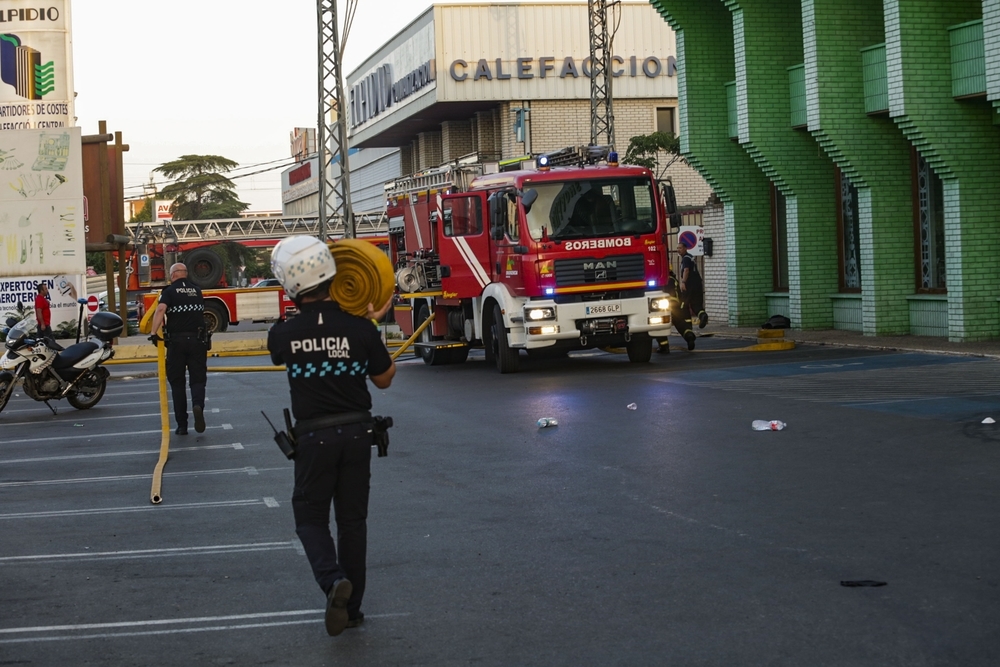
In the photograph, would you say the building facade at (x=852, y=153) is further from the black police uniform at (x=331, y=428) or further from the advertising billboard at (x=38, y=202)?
the black police uniform at (x=331, y=428)

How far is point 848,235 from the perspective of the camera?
27.0 meters

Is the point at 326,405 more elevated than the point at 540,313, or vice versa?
the point at 540,313

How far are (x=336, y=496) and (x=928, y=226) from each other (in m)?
19.9

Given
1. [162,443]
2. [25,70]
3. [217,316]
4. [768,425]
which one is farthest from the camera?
[217,316]

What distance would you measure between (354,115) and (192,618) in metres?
64.5

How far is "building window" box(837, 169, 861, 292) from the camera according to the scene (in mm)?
26656

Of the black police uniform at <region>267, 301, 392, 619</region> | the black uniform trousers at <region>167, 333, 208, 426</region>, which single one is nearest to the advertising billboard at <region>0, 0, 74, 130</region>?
the black uniform trousers at <region>167, 333, 208, 426</region>

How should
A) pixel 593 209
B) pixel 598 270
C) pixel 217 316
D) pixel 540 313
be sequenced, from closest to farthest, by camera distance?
pixel 540 313
pixel 598 270
pixel 593 209
pixel 217 316

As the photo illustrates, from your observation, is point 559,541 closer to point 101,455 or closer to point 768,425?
point 768,425

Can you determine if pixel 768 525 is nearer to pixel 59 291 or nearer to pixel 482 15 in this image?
pixel 59 291

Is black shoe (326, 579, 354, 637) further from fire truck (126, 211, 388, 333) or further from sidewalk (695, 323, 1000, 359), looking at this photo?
fire truck (126, 211, 388, 333)

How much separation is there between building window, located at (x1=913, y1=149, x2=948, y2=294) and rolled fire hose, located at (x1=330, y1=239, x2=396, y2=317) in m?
18.9

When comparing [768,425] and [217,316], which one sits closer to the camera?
[768,425]

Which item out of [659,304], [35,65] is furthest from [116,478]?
[35,65]
